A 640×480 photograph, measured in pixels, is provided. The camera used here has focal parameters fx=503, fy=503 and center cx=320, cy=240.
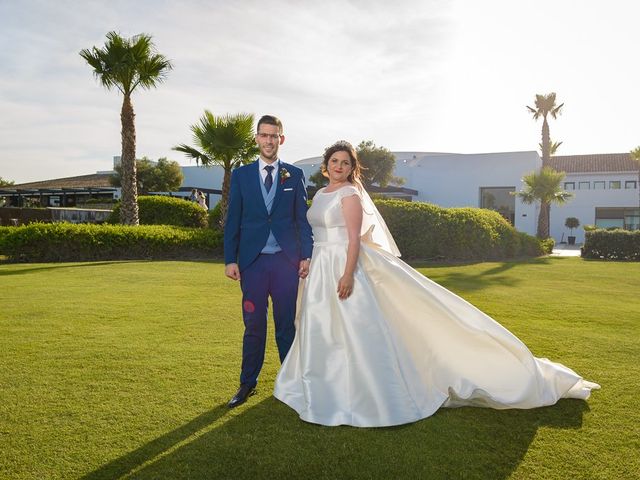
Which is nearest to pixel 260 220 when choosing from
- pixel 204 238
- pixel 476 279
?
pixel 476 279

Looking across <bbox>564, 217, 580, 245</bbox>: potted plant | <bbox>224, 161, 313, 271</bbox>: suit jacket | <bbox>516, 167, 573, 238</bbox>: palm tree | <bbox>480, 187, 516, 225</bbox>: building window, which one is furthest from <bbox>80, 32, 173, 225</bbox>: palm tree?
<bbox>564, 217, 580, 245</bbox>: potted plant

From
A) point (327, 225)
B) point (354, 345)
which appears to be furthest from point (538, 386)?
point (327, 225)

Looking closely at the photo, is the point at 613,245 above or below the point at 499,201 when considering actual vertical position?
below

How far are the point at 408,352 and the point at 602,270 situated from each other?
13782 millimetres

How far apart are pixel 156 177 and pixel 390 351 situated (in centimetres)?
4104

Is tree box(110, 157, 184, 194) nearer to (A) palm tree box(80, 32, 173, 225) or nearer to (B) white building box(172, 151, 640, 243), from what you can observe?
(B) white building box(172, 151, 640, 243)

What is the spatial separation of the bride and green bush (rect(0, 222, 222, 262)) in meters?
12.6

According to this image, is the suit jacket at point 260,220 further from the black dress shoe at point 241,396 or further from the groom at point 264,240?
the black dress shoe at point 241,396

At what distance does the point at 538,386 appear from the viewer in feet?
12.5

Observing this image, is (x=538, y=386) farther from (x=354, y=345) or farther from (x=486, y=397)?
(x=354, y=345)

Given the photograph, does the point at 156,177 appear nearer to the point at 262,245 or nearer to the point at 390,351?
the point at 262,245

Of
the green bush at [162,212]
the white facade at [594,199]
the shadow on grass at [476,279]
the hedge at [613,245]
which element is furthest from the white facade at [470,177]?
the shadow on grass at [476,279]

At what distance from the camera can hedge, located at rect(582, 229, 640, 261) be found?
21.2 meters

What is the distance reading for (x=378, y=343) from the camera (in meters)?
3.68
